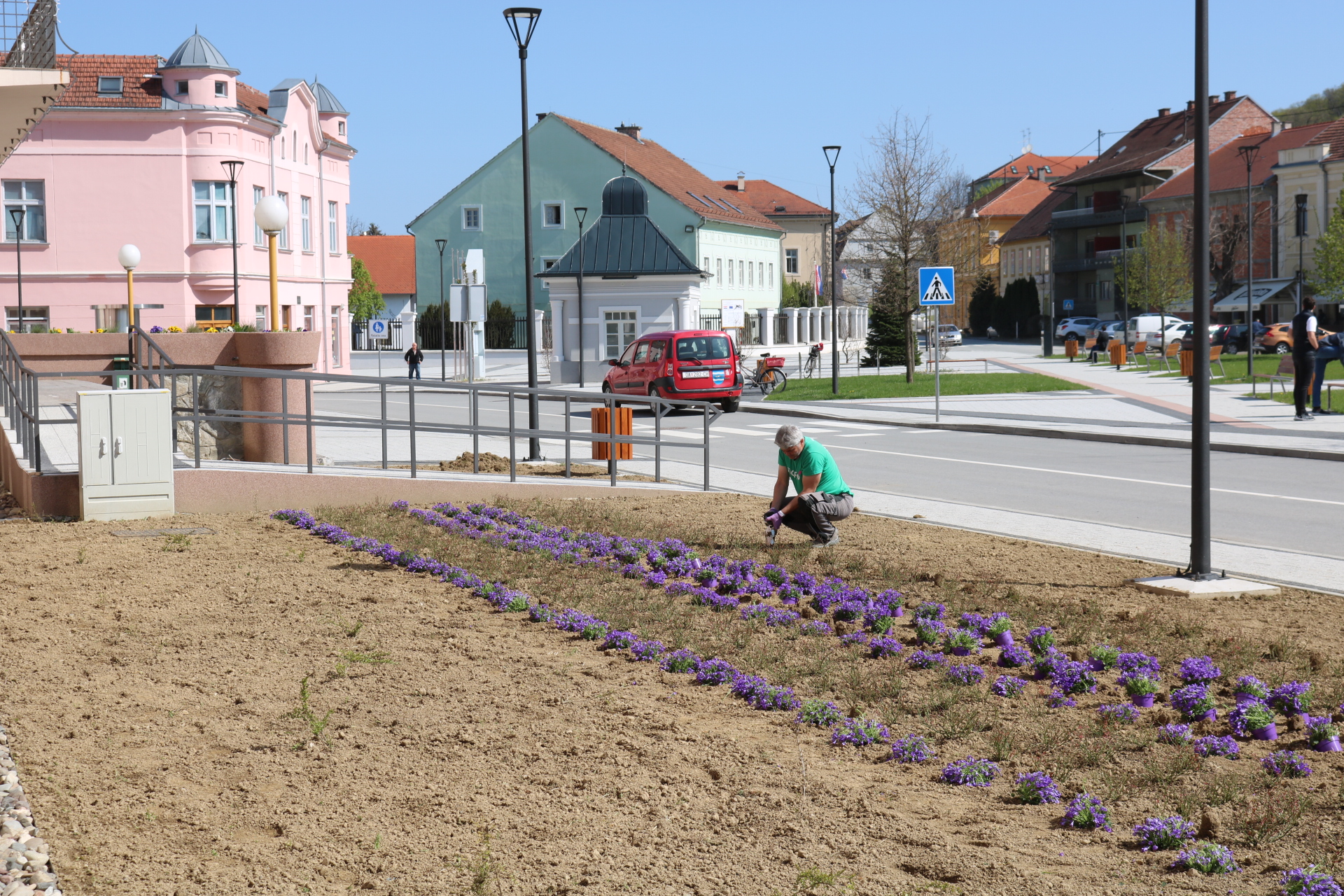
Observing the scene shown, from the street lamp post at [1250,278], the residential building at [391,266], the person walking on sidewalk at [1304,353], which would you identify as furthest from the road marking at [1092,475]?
the residential building at [391,266]

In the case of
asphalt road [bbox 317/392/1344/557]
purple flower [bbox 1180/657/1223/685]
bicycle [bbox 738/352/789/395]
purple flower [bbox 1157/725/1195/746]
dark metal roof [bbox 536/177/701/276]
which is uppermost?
dark metal roof [bbox 536/177/701/276]

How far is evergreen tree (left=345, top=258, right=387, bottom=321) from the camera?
97.0 m

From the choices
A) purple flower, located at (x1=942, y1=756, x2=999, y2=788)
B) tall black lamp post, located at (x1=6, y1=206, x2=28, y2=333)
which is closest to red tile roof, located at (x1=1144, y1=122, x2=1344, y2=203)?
tall black lamp post, located at (x1=6, y1=206, x2=28, y2=333)

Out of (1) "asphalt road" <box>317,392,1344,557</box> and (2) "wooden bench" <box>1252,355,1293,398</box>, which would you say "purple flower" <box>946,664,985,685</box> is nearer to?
(1) "asphalt road" <box>317,392,1344,557</box>

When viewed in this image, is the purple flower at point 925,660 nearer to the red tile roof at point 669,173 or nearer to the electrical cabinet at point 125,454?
the electrical cabinet at point 125,454

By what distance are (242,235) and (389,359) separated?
26.6m

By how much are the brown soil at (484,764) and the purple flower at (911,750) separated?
2.9 inches

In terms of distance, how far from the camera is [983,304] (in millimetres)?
103188

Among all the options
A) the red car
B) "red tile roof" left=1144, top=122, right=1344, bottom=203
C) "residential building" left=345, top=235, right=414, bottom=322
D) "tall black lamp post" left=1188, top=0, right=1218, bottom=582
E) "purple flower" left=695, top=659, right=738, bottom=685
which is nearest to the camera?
"purple flower" left=695, top=659, right=738, bottom=685

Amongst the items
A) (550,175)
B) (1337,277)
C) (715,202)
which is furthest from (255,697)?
(715,202)

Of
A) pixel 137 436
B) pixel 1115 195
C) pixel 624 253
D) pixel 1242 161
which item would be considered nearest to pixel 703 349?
pixel 137 436

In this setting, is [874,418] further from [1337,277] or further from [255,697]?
[1337,277]

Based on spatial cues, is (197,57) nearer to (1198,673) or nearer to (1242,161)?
(1198,673)

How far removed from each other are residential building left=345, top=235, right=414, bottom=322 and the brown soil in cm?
9645
